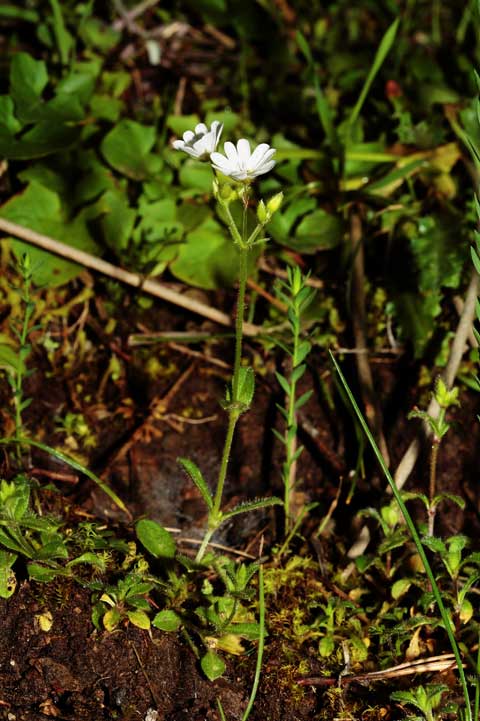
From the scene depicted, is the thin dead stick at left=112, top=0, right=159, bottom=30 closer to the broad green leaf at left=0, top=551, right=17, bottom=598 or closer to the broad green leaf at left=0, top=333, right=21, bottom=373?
the broad green leaf at left=0, top=333, right=21, bottom=373

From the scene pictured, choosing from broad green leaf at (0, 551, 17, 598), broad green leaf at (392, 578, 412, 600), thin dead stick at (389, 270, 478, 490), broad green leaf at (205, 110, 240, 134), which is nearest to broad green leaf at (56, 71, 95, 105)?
broad green leaf at (205, 110, 240, 134)

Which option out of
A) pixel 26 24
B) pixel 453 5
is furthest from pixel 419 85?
pixel 26 24

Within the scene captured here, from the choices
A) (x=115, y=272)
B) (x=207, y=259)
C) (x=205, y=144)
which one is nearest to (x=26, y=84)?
(x=115, y=272)

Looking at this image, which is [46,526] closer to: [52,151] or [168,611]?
[168,611]

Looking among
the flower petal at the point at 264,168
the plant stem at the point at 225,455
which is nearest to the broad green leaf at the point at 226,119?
the flower petal at the point at 264,168

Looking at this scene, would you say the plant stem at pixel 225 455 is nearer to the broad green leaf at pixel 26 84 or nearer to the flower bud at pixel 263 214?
the flower bud at pixel 263 214

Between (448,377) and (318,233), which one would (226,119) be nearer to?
(318,233)
